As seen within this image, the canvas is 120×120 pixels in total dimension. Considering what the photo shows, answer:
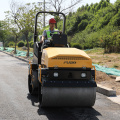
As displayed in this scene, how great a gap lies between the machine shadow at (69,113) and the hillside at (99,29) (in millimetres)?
20112

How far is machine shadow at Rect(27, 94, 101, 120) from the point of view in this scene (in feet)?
19.2

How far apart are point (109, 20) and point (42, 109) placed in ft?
133

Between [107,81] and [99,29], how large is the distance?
3621 centimetres

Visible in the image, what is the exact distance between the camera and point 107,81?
10.5 m

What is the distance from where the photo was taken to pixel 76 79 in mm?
6168

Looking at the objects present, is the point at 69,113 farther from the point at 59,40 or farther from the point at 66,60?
the point at 59,40

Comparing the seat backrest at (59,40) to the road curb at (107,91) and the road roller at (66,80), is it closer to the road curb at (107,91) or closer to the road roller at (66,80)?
the road roller at (66,80)

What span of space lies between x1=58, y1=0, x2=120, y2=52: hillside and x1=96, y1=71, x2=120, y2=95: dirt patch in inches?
588

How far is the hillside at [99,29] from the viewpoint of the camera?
88.9 ft

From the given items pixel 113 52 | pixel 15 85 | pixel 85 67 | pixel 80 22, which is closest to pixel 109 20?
pixel 80 22

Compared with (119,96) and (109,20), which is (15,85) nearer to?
(119,96)

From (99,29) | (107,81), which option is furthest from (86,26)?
(107,81)

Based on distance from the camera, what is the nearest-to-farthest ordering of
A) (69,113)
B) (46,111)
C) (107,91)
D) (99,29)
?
(69,113) < (46,111) < (107,91) < (99,29)

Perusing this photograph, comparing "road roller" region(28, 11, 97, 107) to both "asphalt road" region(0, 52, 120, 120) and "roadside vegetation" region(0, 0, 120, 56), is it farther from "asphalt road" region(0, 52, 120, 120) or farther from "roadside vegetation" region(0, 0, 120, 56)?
"roadside vegetation" region(0, 0, 120, 56)
